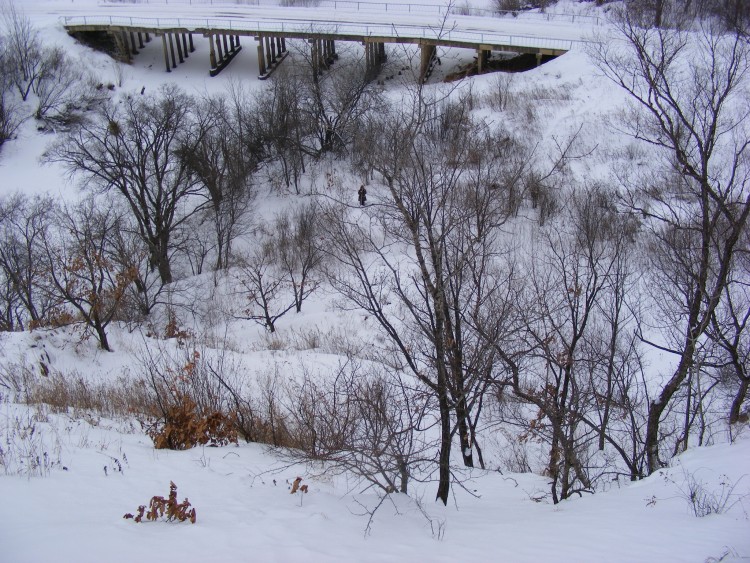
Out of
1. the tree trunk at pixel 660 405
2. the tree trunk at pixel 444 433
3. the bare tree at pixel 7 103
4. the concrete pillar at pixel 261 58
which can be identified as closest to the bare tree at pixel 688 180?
the tree trunk at pixel 660 405

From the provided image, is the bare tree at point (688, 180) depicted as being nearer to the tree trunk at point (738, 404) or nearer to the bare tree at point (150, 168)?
the tree trunk at point (738, 404)

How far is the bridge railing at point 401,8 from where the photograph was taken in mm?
32969

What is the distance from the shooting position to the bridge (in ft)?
92.8

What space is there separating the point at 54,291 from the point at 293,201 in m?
10.5

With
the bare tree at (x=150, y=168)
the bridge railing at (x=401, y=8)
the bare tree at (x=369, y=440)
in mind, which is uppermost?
the bridge railing at (x=401, y=8)

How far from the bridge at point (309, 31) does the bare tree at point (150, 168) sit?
786 centimetres

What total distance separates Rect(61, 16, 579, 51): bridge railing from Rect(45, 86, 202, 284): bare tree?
799 centimetres

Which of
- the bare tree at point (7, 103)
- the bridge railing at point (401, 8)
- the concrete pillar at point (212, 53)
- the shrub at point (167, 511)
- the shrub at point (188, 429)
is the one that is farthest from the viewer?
the bridge railing at point (401, 8)

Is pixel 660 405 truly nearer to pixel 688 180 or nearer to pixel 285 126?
pixel 688 180

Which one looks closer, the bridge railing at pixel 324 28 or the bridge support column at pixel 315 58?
the bridge support column at pixel 315 58

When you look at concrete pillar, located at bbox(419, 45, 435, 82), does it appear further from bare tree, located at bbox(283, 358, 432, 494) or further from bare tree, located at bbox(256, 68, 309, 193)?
bare tree, located at bbox(283, 358, 432, 494)

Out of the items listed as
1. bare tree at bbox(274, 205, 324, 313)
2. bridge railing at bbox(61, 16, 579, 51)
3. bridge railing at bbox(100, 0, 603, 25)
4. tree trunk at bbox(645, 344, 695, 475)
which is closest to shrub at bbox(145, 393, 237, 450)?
tree trunk at bbox(645, 344, 695, 475)

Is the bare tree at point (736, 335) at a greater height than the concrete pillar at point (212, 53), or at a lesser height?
lesser

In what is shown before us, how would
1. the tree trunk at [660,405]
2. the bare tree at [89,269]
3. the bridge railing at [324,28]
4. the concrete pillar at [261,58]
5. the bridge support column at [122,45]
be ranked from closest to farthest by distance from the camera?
the tree trunk at [660,405] → the bare tree at [89,269] → the bridge railing at [324,28] → the concrete pillar at [261,58] → the bridge support column at [122,45]
